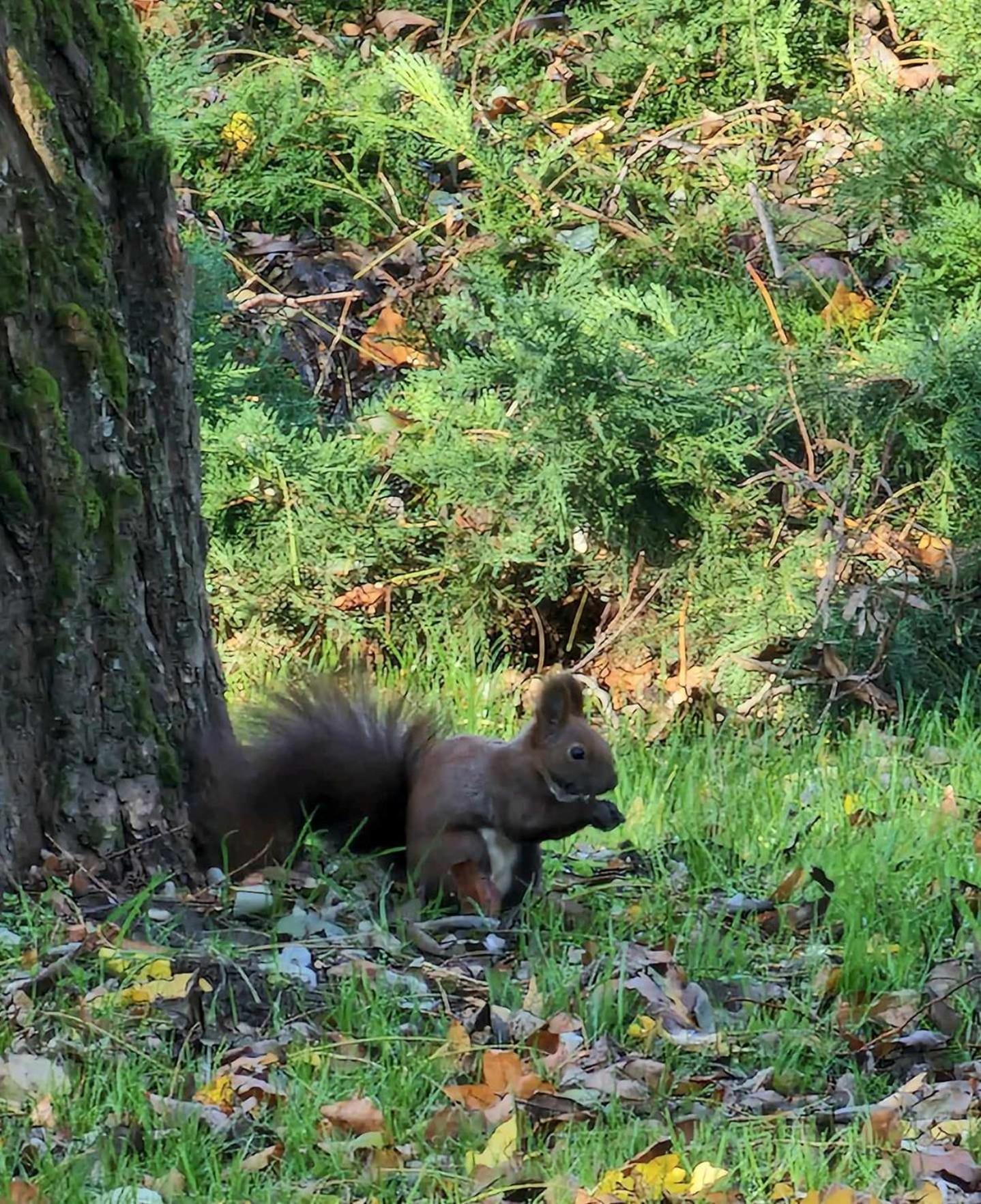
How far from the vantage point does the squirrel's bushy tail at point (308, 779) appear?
146 inches

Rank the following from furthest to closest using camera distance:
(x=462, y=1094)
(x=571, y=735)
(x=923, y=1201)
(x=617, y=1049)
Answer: (x=571, y=735) < (x=617, y=1049) < (x=462, y=1094) < (x=923, y=1201)

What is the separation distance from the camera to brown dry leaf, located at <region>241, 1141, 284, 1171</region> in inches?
103

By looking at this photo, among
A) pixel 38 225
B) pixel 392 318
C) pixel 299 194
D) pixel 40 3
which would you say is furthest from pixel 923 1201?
pixel 299 194

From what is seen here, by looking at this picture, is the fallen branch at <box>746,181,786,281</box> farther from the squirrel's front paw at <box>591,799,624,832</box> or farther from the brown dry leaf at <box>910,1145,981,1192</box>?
the brown dry leaf at <box>910,1145,981,1192</box>

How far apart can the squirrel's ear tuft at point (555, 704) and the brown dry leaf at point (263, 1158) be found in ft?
3.84

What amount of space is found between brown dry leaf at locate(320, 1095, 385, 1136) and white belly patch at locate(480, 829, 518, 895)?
0.90 meters

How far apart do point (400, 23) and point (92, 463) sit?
21.4 ft

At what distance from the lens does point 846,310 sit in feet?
21.7

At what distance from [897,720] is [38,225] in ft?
10.6

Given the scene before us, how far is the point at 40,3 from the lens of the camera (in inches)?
134

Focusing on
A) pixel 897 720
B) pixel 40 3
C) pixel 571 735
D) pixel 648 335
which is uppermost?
pixel 40 3

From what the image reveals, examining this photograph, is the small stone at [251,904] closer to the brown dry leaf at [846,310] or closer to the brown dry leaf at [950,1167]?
the brown dry leaf at [950,1167]

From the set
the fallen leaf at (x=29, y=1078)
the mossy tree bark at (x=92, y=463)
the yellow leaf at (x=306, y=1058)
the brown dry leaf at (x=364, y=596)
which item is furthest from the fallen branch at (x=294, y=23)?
the fallen leaf at (x=29, y=1078)

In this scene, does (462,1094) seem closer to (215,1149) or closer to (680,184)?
(215,1149)
